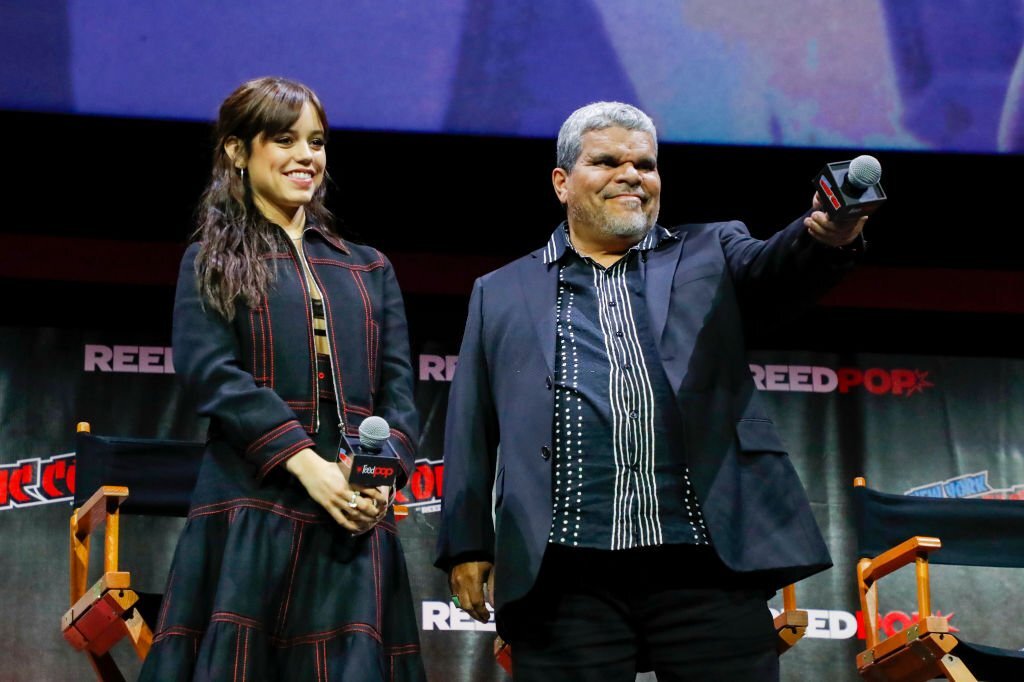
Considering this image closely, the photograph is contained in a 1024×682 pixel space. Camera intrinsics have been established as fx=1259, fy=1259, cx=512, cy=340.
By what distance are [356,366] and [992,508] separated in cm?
262

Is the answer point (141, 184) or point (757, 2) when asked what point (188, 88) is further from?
point (757, 2)

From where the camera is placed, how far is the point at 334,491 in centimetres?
198

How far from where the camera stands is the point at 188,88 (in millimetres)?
4023

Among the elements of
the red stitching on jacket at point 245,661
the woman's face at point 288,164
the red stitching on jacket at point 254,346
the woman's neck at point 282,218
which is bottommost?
the red stitching on jacket at point 245,661

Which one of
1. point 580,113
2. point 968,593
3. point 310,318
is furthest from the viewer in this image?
point 968,593

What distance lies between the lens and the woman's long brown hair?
2117 millimetres

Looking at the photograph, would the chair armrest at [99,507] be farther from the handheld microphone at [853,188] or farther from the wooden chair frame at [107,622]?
the handheld microphone at [853,188]

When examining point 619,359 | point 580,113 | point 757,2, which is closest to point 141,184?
point 757,2

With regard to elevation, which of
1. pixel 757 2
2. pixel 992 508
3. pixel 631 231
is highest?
pixel 757 2

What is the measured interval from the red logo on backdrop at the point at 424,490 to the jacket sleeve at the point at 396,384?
234cm

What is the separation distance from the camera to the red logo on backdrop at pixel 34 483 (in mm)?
4410

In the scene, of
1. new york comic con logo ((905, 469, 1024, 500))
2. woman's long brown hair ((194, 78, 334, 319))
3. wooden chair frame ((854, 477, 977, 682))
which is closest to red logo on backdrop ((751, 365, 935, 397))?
new york comic con logo ((905, 469, 1024, 500))

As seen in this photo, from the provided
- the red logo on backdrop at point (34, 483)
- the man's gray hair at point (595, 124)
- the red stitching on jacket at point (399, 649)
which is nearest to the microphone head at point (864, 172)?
the man's gray hair at point (595, 124)

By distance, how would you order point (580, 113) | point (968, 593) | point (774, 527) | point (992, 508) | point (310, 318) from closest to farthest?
point (774, 527) < point (310, 318) < point (580, 113) < point (992, 508) < point (968, 593)
